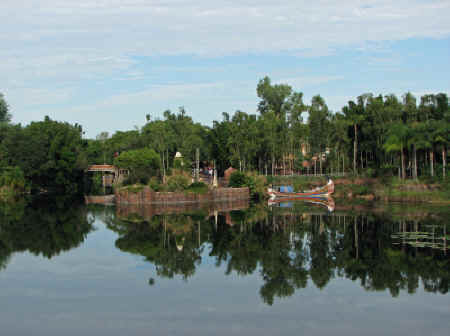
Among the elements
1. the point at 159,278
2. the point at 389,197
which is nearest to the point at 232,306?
the point at 159,278

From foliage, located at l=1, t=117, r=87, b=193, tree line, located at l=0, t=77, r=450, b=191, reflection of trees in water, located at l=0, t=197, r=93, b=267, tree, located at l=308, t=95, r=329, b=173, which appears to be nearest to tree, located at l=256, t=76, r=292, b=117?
tree line, located at l=0, t=77, r=450, b=191

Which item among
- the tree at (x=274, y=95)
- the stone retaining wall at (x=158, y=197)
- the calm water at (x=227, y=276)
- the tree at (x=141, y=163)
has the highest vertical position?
the tree at (x=274, y=95)

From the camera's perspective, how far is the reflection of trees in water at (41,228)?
33.3 m

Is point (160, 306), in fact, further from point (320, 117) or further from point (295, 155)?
point (295, 155)

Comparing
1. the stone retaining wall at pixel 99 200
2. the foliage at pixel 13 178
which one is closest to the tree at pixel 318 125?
the stone retaining wall at pixel 99 200

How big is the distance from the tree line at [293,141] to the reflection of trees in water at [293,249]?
20.6m

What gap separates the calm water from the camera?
1811 centimetres

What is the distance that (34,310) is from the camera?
1980 centimetres

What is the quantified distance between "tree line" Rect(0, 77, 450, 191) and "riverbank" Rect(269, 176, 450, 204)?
6.45 ft

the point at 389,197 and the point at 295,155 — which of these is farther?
the point at 295,155

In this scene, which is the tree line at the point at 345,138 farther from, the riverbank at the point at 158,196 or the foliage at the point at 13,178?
the foliage at the point at 13,178

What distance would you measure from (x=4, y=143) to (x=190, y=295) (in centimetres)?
7194

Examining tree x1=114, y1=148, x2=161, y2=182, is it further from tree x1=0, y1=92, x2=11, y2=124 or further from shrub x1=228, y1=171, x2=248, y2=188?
tree x1=0, y1=92, x2=11, y2=124

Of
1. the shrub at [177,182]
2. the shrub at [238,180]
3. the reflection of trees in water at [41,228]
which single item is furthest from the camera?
the shrub at [238,180]
